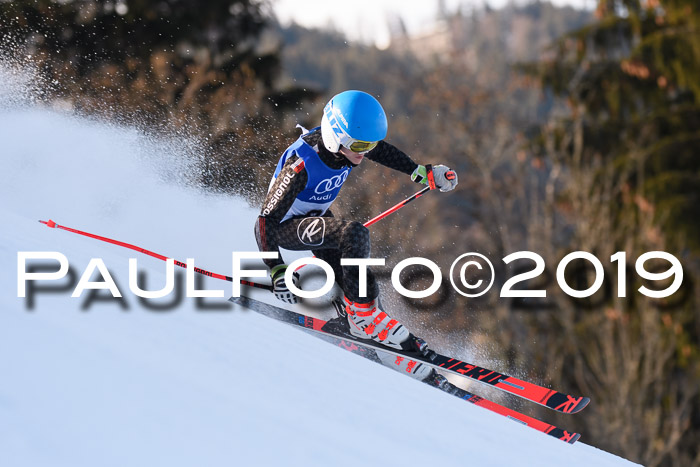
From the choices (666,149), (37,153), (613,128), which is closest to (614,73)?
(613,128)

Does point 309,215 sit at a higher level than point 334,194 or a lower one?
lower

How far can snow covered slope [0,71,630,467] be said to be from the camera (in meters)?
2.32

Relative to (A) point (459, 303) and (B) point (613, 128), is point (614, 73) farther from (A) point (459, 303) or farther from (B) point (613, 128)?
(A) point (459, 303)

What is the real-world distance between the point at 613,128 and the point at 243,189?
338 inches

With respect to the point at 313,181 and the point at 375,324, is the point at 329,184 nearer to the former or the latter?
the point at 313,181

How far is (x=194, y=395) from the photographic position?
9.49 feet

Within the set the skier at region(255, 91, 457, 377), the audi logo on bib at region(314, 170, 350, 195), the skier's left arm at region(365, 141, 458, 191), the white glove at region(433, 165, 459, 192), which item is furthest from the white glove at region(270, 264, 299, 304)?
the white glove at region(433, 165, 459, 192)

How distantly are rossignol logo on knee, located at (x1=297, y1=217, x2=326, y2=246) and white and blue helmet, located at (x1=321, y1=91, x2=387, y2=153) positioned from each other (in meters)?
0.52

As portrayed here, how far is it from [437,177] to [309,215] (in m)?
0.96

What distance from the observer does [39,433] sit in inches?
85.2

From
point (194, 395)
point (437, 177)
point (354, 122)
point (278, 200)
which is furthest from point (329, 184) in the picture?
point (194, 395)

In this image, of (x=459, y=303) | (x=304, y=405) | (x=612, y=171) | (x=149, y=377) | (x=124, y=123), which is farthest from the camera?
(x=459, y=303)

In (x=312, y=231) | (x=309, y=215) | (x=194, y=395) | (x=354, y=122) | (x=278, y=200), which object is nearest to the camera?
(x=194, y=395)

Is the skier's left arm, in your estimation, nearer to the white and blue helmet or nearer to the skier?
the skier
